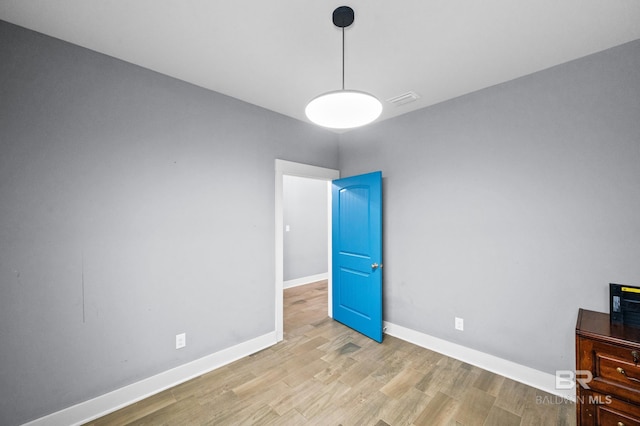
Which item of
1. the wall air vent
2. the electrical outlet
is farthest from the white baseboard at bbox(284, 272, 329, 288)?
the wall air vent

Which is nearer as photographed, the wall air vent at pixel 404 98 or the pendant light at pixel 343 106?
the pendant light at pixel 343 106

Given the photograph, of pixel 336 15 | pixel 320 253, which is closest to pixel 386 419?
pixel 336 15

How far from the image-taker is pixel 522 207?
226 cm

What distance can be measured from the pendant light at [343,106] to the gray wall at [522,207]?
1.58 meters

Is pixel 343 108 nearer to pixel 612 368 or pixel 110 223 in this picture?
pixel 110 223

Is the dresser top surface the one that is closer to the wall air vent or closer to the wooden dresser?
the wooden dresser

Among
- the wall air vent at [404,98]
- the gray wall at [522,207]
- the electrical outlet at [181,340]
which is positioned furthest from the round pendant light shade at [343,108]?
the electrical outlet at [181,340]

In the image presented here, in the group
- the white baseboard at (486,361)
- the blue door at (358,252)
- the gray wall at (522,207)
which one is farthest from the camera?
the blue door at (358,252)

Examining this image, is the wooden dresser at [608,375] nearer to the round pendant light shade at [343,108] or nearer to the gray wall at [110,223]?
the round pendant light shade at [343,108]

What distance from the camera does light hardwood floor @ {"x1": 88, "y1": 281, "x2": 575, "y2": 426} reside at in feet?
6.06

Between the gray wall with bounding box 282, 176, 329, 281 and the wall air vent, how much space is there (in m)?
3.04

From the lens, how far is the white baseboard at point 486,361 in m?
2.10

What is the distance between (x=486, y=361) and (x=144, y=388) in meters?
3.02

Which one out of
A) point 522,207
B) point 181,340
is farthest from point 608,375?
point 181,340
